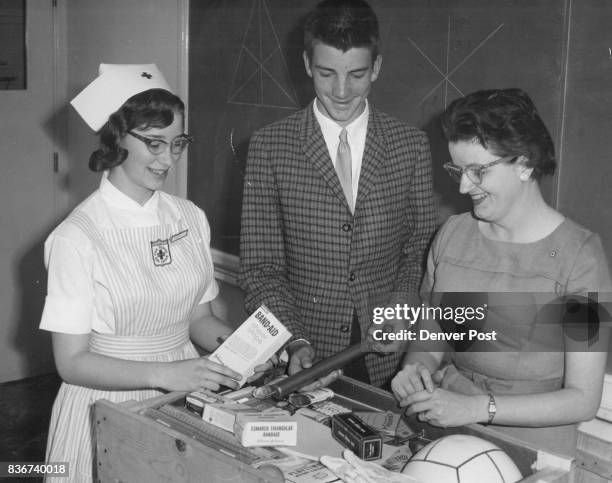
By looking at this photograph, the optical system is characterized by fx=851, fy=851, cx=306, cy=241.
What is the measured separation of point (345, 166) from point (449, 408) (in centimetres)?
94

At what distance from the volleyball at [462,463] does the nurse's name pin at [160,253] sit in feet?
3.14

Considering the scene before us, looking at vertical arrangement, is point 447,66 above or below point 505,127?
above

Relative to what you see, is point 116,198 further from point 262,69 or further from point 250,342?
point 262,69

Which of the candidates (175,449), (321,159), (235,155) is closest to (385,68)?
(321,159)

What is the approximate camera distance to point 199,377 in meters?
2.16

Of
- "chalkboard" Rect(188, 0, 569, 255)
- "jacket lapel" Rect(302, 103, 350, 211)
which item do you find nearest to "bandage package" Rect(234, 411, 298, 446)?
"jacket lapel" Rect(302, 103, 350, 211)

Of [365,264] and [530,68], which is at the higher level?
[530,68]

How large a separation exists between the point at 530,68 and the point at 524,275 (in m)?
1.02

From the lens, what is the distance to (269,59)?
12.7 feet

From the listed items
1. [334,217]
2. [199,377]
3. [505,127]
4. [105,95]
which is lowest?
[199,377]

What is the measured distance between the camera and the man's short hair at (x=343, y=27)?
2.43 meters

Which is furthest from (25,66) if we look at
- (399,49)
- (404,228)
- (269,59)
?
(404,228)

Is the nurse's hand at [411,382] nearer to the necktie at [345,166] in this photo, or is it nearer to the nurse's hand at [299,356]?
the nurse's hand at [299,356]

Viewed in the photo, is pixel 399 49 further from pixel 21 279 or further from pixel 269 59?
pixel 21 279
